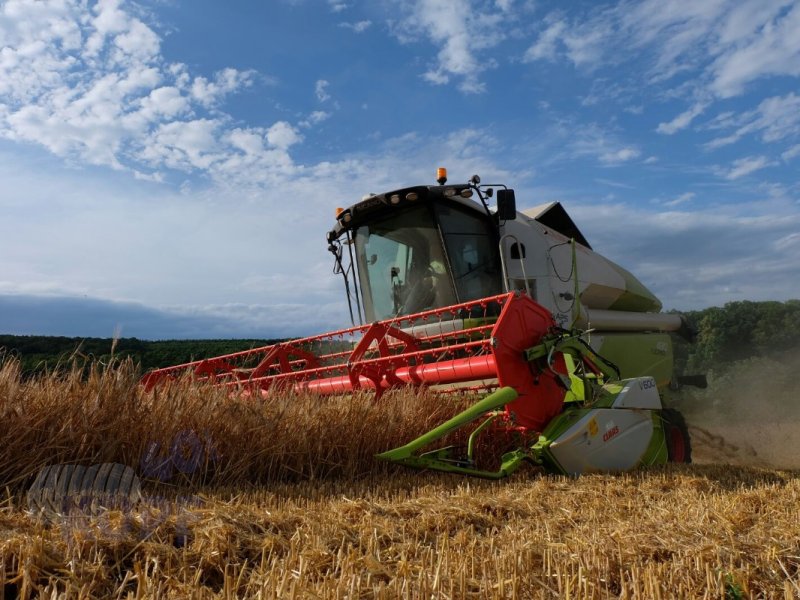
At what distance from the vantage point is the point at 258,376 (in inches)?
205

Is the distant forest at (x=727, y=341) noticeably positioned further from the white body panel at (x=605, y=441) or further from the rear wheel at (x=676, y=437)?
the white body panel at (x=605, y=441)

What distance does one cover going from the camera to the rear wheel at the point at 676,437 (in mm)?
5333

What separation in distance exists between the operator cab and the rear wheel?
1.86 metres

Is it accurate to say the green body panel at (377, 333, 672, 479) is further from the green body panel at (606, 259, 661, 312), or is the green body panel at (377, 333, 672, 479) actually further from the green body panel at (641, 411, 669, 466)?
the green body panel at (606, 259, 661, 312)

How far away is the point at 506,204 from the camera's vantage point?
4789mm

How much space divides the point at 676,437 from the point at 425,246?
270 centimetres

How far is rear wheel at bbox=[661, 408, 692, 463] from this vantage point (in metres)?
5.33

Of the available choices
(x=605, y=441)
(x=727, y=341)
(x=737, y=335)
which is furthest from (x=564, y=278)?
(x=737, y=335)

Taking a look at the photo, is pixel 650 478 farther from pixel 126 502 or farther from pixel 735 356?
pixel 735 356

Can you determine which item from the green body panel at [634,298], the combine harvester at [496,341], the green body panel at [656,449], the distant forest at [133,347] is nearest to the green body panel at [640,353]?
the combine harvester at [496,341]

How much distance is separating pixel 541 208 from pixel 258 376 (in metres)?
3.52

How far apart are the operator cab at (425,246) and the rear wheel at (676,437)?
1857mm

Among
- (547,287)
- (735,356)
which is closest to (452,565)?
(547,287)

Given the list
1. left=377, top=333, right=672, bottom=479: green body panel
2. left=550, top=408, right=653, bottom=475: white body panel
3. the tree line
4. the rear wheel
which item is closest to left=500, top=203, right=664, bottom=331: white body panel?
the rear wheel
